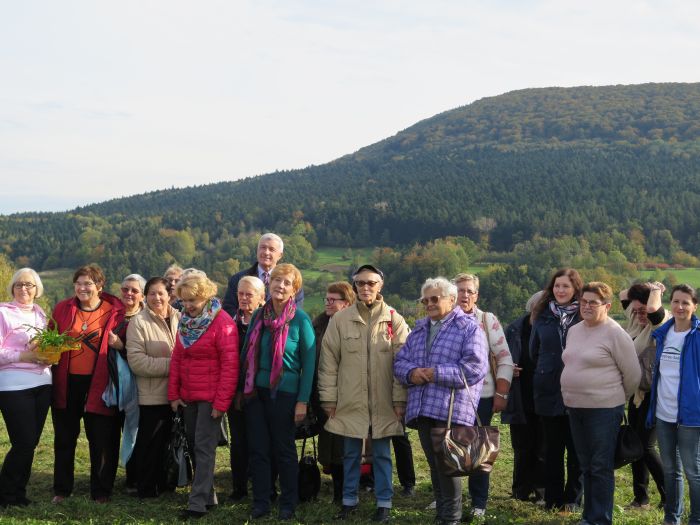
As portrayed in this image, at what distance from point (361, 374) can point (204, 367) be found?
133 cm

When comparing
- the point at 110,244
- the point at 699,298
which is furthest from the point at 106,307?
the point at 110,244

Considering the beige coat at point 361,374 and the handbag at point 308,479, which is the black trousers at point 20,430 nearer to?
the handbag at point 308,479

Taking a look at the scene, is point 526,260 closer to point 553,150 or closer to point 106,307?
point 553,150

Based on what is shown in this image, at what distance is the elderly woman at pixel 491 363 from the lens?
20.8 feet

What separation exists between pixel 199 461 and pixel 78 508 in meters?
1.19

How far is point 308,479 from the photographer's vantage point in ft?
21.7

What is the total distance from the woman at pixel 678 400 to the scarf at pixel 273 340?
2994mm

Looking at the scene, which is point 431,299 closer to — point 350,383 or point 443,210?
point 350,383

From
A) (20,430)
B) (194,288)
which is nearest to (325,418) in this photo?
(194,288)

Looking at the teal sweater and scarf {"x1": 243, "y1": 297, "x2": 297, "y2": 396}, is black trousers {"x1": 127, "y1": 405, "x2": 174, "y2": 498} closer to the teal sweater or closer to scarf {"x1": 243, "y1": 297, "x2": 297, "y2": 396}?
scarf {"x1": 243, "y1": 297, "x2": 297, "y2": 396}

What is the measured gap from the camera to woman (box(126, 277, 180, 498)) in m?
6.43

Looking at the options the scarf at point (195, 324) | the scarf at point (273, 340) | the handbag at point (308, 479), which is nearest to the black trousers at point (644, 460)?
the handbag at point (308, 479)

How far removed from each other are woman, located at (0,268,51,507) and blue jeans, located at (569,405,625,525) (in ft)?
14.9

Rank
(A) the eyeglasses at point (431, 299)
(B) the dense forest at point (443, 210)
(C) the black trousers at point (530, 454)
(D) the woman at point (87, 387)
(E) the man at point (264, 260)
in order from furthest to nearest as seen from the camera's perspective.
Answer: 1. (B) the dense forest at point (443, 210)
2. (E) the man at point (264, 260)
3. (C) the black trousers at point (530, 454)
4. (D) the woman at point (87, 387)
5. (A) the eyeglasses at point (431, 299)
